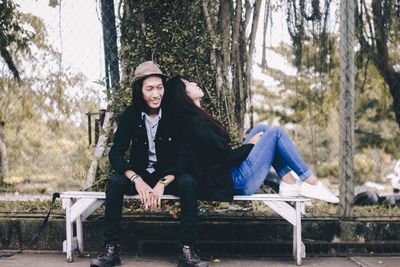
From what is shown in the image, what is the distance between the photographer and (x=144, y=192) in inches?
145

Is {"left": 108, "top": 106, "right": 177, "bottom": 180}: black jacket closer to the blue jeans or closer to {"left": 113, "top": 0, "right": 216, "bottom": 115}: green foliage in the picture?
the blue jeans

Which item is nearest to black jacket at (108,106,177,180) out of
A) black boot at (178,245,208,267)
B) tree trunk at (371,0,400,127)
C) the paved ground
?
black boot at (178,245,208,267)

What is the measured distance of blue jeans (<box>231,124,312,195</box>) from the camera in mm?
3943

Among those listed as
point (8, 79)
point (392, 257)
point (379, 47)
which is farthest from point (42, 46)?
point (379, 47)

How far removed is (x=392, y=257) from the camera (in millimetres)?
4340

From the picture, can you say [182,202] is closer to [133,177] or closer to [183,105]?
[133,177]

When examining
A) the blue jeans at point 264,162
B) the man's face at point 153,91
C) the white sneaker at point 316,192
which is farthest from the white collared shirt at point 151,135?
the white sneaker at point 316,192

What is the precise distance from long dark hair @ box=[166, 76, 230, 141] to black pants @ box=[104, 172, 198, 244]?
46 cm

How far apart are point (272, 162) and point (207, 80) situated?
46.8 inches

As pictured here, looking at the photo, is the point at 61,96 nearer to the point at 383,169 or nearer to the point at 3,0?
the point at 3,0

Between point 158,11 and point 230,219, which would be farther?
point 158,11

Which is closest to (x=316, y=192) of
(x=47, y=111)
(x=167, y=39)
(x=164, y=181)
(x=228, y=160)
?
(x=228, y=160)

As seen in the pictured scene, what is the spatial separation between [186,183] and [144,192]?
0.30 m

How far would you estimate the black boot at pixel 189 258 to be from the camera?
3650 mm
